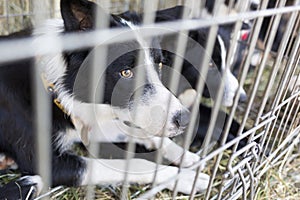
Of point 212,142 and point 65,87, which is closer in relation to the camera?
point 65,87

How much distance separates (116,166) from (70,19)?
581 mm

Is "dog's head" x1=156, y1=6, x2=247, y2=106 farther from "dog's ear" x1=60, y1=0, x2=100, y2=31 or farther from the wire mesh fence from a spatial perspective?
"dog's ear" x1=60, y1=0, x2=100, y2=31

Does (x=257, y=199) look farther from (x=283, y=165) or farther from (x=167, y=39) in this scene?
(x=167, y=39)

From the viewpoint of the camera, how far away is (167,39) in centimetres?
124

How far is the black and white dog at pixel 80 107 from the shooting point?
91 centimetres

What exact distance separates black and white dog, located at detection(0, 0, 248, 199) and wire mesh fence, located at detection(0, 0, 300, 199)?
1 centimetres

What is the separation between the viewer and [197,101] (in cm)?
71

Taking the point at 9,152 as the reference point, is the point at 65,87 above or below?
above

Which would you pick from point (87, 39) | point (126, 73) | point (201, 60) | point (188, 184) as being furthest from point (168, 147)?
point (87, 39)

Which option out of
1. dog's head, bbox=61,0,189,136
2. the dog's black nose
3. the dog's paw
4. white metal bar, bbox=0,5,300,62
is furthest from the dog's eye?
the dog's paw

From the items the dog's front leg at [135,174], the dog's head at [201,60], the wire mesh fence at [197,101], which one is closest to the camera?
the wire mesh fence at [197,101]

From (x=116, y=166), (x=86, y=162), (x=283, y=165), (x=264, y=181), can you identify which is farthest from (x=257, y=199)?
(x=86, y=162)

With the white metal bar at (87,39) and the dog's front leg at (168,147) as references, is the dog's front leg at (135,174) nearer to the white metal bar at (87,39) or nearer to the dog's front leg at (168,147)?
the dog's front leg at (168,147)

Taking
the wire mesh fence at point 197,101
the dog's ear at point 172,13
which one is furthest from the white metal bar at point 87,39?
the dog's ear at point 172,13
